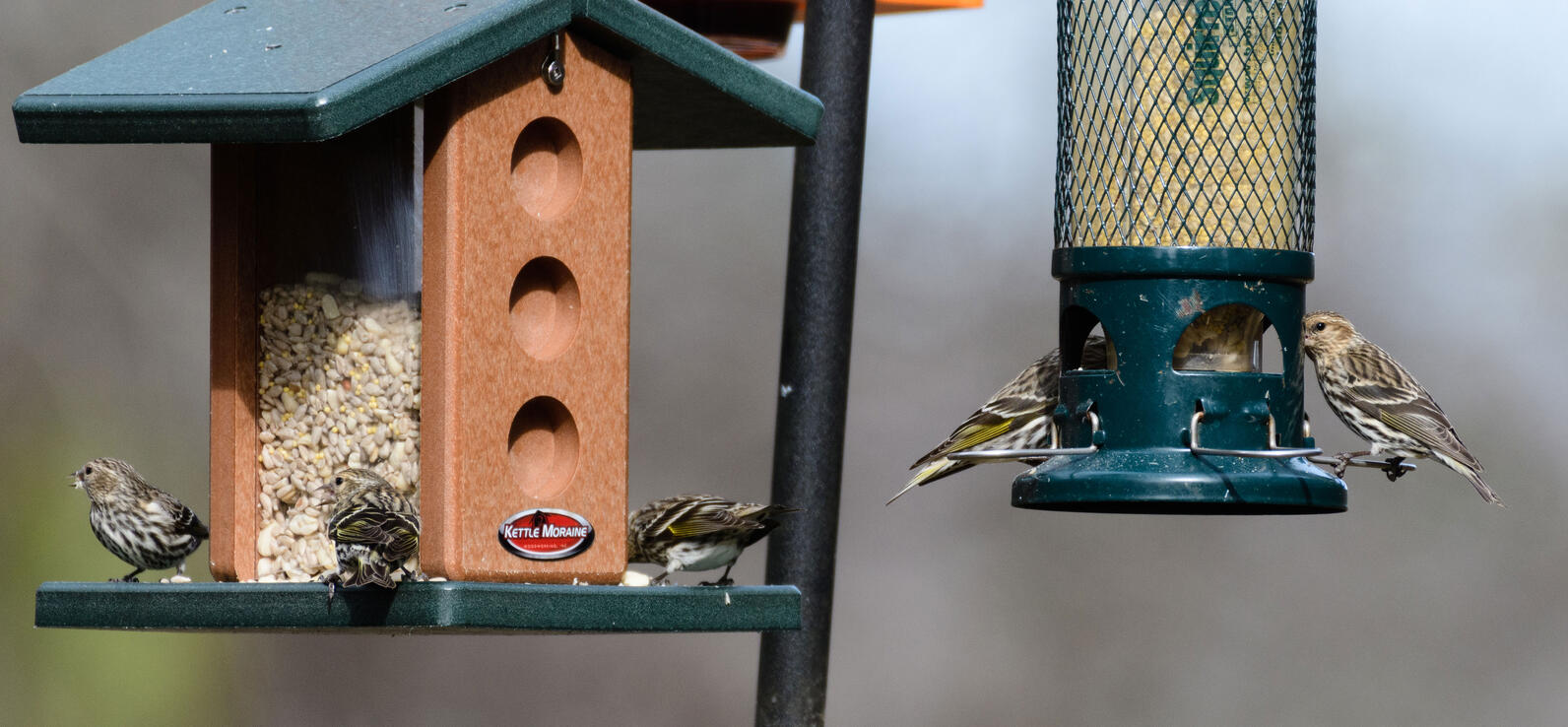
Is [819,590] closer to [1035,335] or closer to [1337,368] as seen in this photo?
[1337,368]

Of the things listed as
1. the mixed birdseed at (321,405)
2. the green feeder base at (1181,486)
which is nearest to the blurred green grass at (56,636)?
the mixed birdseed at (321,405)

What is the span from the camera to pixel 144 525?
7062mm

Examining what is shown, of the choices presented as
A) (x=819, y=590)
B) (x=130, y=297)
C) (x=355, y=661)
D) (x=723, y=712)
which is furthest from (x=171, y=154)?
(x=819, y=590)

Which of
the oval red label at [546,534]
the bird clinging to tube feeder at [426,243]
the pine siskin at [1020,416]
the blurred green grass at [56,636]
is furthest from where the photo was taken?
the blurred green grass at [56,636]

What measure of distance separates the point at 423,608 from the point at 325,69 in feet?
4.23

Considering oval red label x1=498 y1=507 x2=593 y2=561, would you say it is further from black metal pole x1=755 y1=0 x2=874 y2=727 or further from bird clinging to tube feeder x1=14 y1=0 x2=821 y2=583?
black metal pole x1=755 y1=0 x2=874 y2=727

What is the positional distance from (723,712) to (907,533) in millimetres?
1935

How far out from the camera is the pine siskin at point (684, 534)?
20.8 feet

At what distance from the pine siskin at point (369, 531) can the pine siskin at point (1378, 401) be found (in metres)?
4.04

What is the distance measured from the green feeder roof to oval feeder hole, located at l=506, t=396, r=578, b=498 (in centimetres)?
96

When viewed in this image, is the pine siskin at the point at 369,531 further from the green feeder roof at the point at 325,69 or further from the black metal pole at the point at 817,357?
the black metal pole at the point at 817,357

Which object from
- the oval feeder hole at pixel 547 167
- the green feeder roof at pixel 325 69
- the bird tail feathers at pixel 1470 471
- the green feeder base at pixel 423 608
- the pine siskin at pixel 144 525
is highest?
the green feeder roof at pixel 325 69

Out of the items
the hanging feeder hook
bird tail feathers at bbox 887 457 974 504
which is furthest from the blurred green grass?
the hanging feeder hook

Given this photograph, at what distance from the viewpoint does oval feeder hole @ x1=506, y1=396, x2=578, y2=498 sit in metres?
5.74
